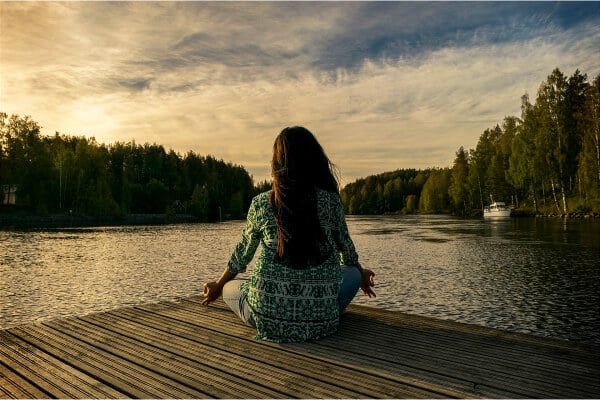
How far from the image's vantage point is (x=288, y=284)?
410 cm

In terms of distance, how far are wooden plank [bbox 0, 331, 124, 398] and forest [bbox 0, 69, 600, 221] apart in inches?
2334

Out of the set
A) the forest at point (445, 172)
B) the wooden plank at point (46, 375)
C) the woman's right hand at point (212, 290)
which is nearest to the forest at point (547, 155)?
the forest at point (445, 172)

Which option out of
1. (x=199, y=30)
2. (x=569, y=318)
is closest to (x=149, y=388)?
(x=569, y=318)

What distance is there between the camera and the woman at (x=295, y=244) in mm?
4043

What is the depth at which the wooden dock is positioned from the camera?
337 centimetres

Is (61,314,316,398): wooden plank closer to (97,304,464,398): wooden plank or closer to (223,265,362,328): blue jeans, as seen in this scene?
(97,304,464,398): wooden plank

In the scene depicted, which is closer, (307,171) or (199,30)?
(307,171)

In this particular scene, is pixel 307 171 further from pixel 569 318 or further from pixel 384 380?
pixel 569 318

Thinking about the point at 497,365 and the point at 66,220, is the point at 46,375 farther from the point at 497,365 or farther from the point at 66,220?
the point at 66,220

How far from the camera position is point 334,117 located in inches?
1359

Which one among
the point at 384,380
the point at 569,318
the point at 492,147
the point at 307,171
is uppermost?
the point at 492,147

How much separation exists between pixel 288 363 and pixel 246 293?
1.10 meters

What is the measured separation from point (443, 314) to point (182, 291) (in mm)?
8585

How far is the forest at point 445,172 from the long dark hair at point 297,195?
57647mm
